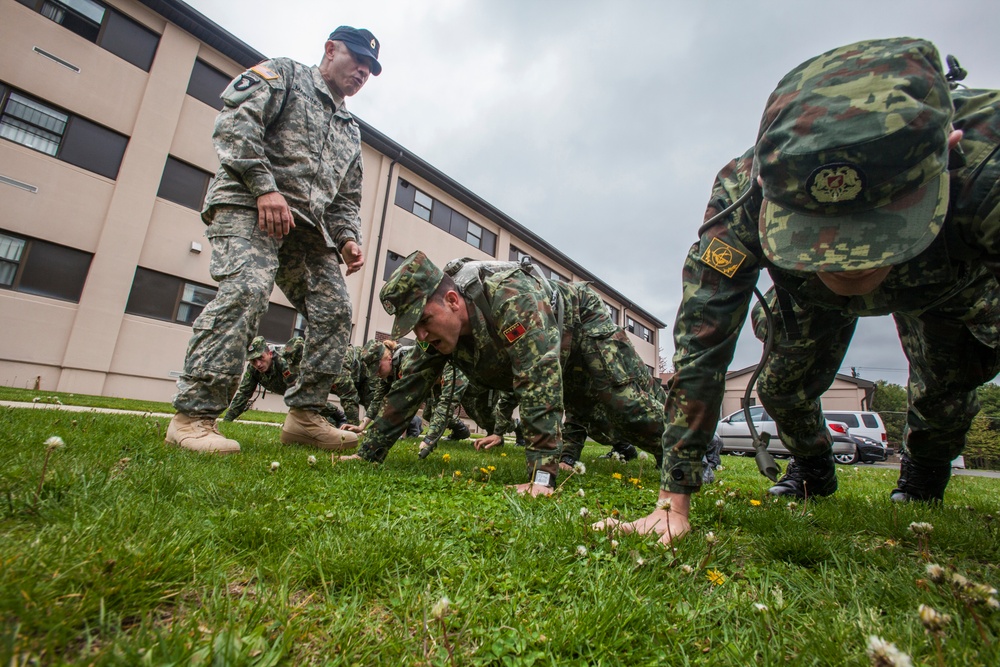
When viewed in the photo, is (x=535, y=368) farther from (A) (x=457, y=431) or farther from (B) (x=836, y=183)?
(A) (x=457, y=431)

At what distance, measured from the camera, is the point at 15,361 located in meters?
11.2

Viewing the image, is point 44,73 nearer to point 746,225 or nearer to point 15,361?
point 15,361

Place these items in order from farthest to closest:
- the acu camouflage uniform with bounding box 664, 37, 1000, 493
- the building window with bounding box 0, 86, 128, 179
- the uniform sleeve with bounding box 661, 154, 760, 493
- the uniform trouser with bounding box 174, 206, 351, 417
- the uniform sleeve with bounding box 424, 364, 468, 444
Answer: the building window with bounding box 0, 86, 128, 179, the uniform sleeve with bounding box 424, 364, 468, 444, the uniform trouser with bounding box 174, 206, 351, 417, the uniform sleeve with bounding box 661, 154, 760, 493, the acu camouflage uniform with bounding box 664, 37, 1000, 493

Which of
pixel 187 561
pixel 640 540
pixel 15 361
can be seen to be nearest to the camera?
pixel 187 561

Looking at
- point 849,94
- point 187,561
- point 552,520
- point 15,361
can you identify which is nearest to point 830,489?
point 552,520

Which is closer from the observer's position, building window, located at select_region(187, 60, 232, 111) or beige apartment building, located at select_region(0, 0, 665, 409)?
beige apartment building, located at select_region(0, 0, 665, 409)

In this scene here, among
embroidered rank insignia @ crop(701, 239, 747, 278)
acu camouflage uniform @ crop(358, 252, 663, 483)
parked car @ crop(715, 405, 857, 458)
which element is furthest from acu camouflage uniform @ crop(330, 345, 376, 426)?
parked car @ crop(715, 405, 857, 458)

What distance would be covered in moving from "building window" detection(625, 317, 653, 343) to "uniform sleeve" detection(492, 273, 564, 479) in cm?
3594

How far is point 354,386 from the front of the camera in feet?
29.3

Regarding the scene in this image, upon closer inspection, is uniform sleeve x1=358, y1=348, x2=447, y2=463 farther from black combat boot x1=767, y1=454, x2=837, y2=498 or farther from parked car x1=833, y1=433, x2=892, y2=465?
parked car x1=833, y1=433, x2=892, y2=465

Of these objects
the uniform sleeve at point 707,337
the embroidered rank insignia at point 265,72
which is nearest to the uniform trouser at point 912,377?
the uniform sleeve at point 707,337

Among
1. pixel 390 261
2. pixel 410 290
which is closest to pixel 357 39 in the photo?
pixel 410 290

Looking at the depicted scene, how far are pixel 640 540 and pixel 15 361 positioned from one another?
15.4 metres

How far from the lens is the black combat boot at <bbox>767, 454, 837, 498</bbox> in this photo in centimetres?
314
